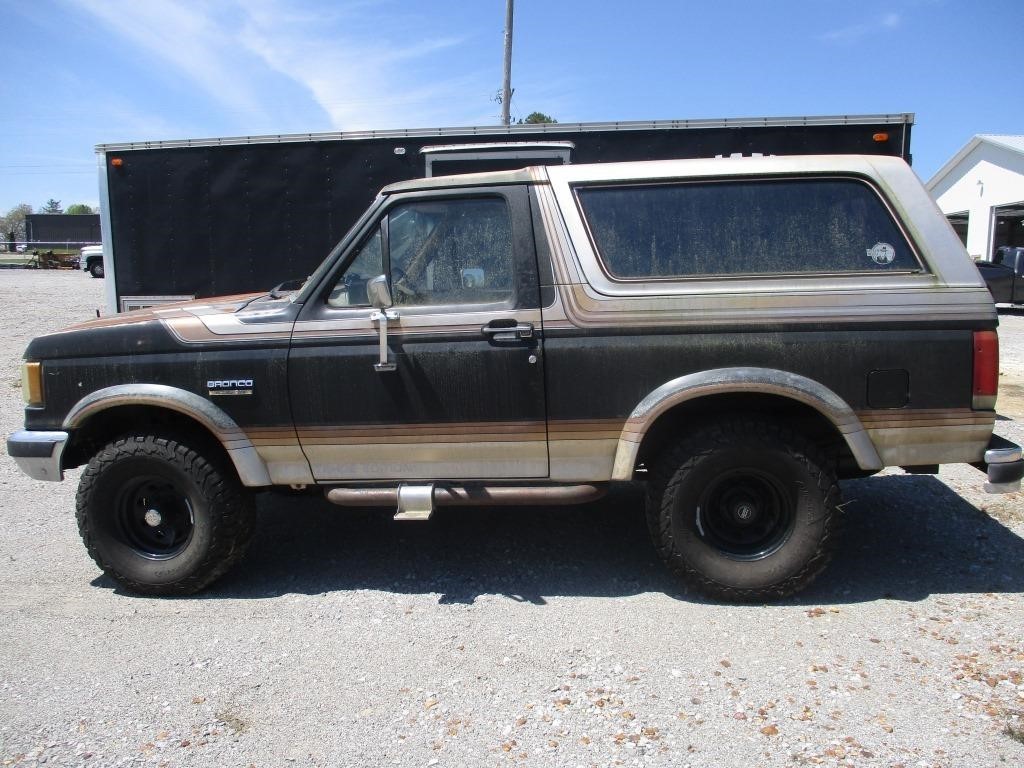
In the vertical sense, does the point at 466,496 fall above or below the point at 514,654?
above

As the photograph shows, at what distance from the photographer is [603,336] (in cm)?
376

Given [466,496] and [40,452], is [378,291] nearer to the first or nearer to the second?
[466,496]

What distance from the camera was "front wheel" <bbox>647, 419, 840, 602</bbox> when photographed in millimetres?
3752

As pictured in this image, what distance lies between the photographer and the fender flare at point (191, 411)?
390cm

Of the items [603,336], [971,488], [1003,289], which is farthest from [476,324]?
[1003,289]

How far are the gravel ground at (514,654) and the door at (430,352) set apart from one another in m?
0.76

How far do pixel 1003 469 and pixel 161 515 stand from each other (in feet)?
13.8

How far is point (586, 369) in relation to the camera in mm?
3777

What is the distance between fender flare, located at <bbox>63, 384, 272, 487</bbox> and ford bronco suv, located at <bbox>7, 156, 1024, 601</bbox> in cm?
1

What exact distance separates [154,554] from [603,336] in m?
2.63

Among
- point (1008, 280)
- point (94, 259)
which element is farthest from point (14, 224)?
point (1008, 280)

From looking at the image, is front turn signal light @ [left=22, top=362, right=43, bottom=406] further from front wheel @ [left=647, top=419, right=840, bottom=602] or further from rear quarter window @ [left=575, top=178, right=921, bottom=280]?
front wheel @ [left=647, top=419, right=840, bottom=602]

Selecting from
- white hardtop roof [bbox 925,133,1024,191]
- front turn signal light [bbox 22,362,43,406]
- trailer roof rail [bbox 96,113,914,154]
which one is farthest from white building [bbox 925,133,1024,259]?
front turn signal light [bbox 22,362,43,406]

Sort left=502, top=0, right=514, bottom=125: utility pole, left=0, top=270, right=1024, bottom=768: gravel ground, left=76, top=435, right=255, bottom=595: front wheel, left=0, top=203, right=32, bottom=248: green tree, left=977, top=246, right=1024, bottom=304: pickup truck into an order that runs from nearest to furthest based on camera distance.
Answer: left=0, top=270, right=1024, bottom=768: gravel ground → left=76, top=435, right=255, bottom=595: front wheel → left=502, top=0, right=514, bottom=125: utility pole → left=977, top=246, right=1024, bottom=304: pickup truck → left=0, top=203, right=32, bottom=248: green tree
